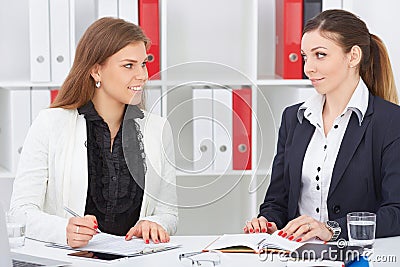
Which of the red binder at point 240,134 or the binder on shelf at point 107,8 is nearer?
the red binder at point 240,134

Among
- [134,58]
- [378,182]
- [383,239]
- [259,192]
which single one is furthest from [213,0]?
[383,239]

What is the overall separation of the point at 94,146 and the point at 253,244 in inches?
31.7

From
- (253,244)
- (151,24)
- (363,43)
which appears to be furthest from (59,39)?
(253,244)

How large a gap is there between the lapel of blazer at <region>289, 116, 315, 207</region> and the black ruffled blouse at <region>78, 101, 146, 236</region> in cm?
50

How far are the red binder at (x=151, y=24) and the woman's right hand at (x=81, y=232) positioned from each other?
131cm

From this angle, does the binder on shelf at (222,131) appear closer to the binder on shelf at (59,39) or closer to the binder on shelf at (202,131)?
the binder on shelf at (202,131)

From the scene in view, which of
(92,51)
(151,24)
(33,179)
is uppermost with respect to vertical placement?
(151,24)


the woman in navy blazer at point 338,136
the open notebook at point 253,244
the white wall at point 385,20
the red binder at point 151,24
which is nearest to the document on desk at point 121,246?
the open notebook at point 253,244

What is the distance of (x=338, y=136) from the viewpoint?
256cm

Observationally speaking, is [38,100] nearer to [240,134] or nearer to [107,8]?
[107,8]

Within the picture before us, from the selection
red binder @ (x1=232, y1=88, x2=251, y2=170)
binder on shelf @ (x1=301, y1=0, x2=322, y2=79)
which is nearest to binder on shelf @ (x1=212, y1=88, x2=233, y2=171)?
red binder @ (x1=232, y1=88, x2=251, y2=170)

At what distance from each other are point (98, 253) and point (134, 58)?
2.66 feet

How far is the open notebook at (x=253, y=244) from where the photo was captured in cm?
207

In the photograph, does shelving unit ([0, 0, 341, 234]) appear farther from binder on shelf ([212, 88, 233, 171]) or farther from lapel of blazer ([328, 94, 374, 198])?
binder on shelf ([212, 88, 233, 171])
